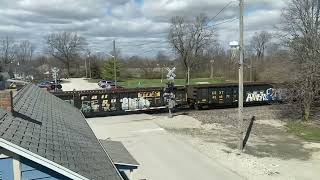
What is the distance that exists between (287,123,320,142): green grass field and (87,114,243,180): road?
28.3 feet

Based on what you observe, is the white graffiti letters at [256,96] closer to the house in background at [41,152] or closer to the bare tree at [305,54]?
the bare tree at [305,54]

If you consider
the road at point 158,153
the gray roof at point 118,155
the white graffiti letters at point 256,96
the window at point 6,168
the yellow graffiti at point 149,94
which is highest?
the yellow graffiti at point 149,94

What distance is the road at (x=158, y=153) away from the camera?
17266 millimetres

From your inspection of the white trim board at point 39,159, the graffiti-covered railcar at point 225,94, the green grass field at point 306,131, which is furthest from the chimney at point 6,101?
the graffiti-covered railcar at point 225,94

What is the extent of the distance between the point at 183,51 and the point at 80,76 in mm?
41920

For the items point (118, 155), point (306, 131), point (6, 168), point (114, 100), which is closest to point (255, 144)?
point (306, 131)

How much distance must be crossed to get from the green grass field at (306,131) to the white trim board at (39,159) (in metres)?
21.0

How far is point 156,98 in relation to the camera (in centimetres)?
3619

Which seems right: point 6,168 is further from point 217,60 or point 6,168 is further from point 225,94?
point 217,60

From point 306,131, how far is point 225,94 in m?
12.0

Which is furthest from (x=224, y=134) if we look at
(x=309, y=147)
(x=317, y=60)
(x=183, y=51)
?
(x=183, y=51)

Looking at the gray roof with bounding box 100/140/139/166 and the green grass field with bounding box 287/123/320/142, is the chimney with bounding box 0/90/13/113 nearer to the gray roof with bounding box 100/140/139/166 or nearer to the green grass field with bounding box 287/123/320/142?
the gray roof with bounding box 100/140/139/166

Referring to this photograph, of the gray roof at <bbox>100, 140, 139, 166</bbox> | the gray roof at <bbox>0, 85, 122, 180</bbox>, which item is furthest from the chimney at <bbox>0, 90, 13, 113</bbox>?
the gray roof at <bbox>100, 140, 139, 166</bbox>

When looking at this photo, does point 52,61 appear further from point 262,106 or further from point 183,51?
point 262,106
